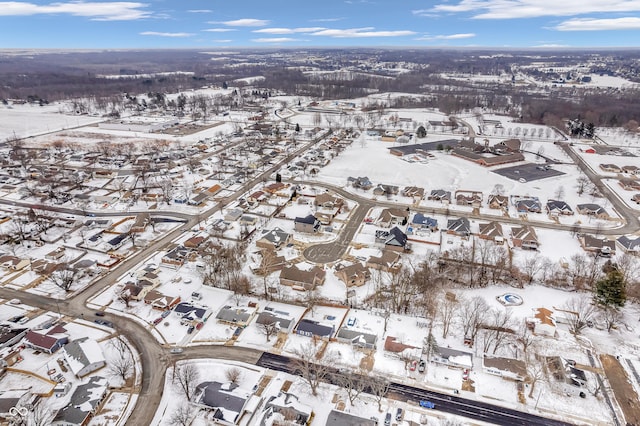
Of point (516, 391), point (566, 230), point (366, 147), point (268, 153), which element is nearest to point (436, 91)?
point (366, 147)

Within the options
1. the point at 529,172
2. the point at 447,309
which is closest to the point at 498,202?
the point at 529,172

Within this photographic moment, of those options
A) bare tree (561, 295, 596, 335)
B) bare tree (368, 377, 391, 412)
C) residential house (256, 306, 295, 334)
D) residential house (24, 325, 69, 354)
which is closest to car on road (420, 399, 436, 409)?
bare tree (368, 377, 391, 412)

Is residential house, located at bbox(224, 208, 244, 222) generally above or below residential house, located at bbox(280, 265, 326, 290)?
above

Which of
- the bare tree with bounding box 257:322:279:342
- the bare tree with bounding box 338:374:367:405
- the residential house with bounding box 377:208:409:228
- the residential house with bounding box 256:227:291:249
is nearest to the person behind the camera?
the bare tree with bounding box 338:374:367:405

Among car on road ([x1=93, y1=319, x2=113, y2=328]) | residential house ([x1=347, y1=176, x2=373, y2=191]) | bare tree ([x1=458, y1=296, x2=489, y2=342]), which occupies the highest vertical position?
residential house ([x1=347, y1=176, x2=373, y2=191])

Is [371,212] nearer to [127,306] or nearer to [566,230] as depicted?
[566,230]

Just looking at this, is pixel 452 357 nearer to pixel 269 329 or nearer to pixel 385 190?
pixel 269 329

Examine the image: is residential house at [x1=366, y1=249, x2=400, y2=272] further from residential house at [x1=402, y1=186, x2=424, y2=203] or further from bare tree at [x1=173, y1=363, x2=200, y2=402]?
bare tree at [x1=173, y1=363, x2=200, y2=402]
